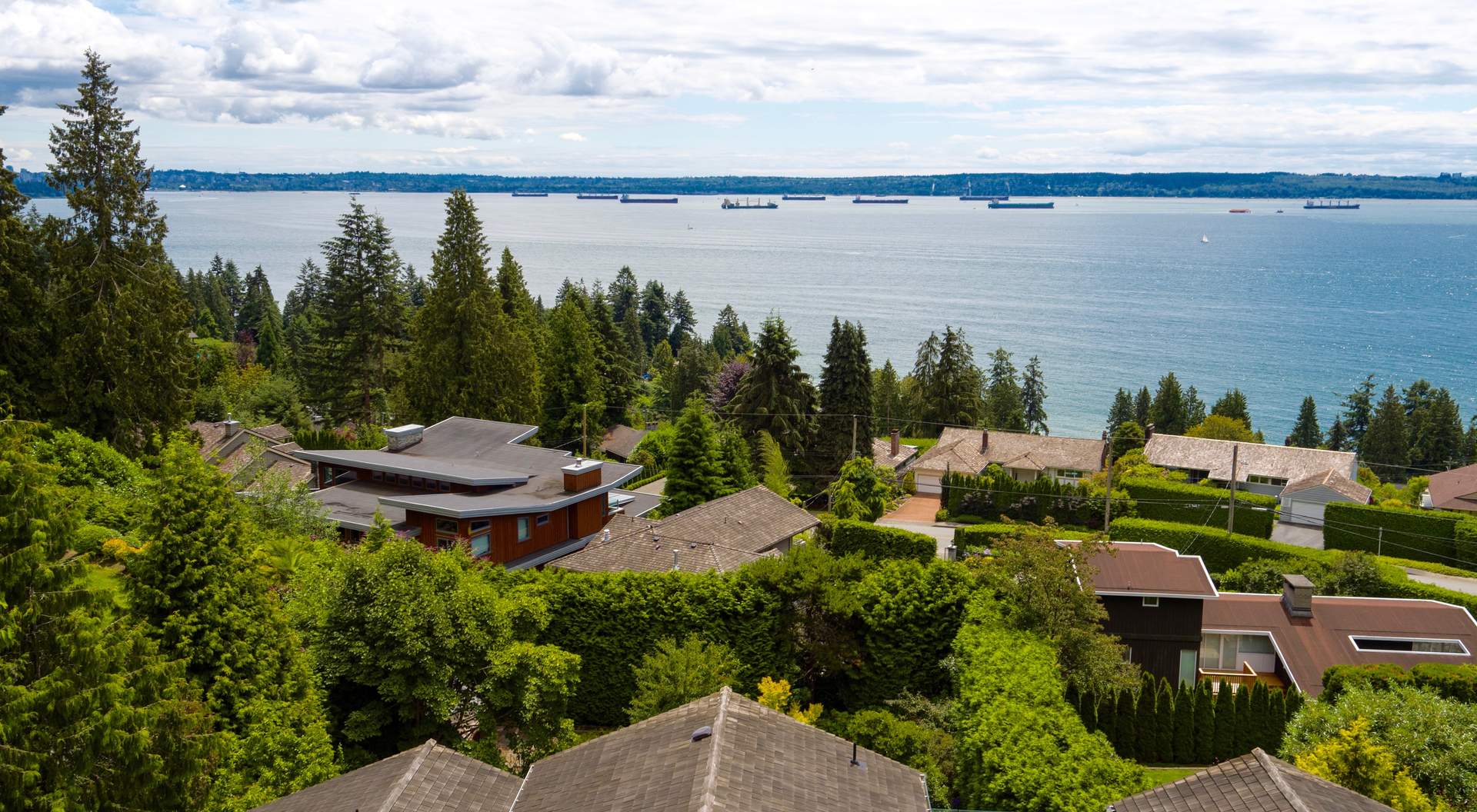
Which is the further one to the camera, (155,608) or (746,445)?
(746,445)

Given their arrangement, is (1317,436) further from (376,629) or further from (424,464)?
(376,629)

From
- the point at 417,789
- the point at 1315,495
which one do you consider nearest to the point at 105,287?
the point at 417,789

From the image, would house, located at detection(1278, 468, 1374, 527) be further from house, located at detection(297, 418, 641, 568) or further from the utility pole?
house, located at detection(297, 418, 641, 568)

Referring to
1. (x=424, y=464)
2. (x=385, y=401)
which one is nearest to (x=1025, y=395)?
(x=385, y=401)

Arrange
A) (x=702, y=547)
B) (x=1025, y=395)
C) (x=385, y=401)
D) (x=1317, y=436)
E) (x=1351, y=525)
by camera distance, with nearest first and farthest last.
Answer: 1. (x=702, y=547)
2. (x=1351, y=525)
3. (x=385, y=401)
4. (x=1317, y=436)
5. (x=1025, y=395)

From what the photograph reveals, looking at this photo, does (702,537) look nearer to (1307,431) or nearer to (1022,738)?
(1022,738)

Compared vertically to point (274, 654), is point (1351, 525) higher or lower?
lower
